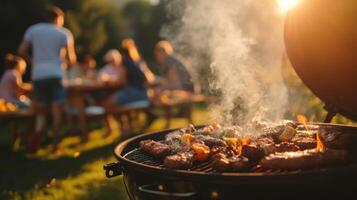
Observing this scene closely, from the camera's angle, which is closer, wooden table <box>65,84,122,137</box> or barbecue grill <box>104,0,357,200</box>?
barbecue grill <box>104,0,357,200</box>

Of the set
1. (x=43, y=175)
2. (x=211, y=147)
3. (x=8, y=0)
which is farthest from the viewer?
(x=8, y=0)

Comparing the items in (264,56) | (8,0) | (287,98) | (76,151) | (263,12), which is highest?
(8,0)

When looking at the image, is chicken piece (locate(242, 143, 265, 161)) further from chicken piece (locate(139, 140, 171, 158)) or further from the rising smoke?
the rising smoke

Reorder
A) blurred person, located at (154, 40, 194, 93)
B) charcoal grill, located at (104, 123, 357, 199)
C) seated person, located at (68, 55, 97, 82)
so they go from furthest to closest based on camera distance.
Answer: seated person, located at (68, 55, 97, 82)
blurred person, located at (154, 40, 194, 93)
charcoal grill, located at (104, 123, 357, 199)

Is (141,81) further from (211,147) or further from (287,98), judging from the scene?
(211,147)

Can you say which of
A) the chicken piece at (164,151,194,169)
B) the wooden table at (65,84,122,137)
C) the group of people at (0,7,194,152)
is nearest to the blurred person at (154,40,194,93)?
the group of people at (0,7,194,152)

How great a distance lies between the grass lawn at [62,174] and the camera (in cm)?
516

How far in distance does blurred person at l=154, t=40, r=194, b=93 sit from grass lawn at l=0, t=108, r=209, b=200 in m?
2.36

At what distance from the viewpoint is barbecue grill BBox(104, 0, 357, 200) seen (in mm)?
2395

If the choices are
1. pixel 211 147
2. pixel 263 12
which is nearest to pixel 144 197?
pixel 211 147

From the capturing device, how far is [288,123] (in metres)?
3.66

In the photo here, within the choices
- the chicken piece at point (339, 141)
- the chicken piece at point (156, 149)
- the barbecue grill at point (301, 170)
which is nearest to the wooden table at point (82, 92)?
the barbecue grill at point (301, 170)

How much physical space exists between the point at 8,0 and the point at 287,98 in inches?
455

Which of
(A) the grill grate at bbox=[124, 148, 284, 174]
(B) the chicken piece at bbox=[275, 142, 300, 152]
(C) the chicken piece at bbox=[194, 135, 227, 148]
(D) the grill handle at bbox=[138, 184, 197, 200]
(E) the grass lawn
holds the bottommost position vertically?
(E) the grass lawn
